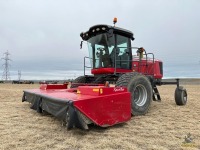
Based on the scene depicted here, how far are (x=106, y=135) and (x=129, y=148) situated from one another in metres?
0.74

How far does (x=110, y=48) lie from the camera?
694cm

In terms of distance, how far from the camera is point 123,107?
4.77m

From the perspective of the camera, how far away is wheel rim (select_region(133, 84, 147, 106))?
6180mm

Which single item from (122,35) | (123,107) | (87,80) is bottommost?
(123,107)

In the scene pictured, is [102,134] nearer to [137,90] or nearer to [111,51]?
[137,90]

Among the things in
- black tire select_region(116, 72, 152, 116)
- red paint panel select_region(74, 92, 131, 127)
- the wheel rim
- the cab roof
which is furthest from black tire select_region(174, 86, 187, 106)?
red paint panel select_region(74, 92, 131, 127)

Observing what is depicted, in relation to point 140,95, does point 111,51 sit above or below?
above

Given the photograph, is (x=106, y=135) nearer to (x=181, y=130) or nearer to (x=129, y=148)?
(x=129, y=148)

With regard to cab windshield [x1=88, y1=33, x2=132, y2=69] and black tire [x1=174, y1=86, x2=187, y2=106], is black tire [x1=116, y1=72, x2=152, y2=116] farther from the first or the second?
black tire [x1=174, y1=86, x2=187, y2=106]

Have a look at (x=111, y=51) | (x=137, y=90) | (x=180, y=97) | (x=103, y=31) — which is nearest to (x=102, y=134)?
(x=137, y=90)

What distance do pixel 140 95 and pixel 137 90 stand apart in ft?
0.55

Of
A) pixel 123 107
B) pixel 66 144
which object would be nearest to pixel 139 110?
A: pixel 123 107

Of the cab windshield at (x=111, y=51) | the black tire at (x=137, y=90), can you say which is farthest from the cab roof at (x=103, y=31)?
the black tire at (x=137, y=90)

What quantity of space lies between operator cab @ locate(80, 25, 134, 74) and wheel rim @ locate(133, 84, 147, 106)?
0.91m
